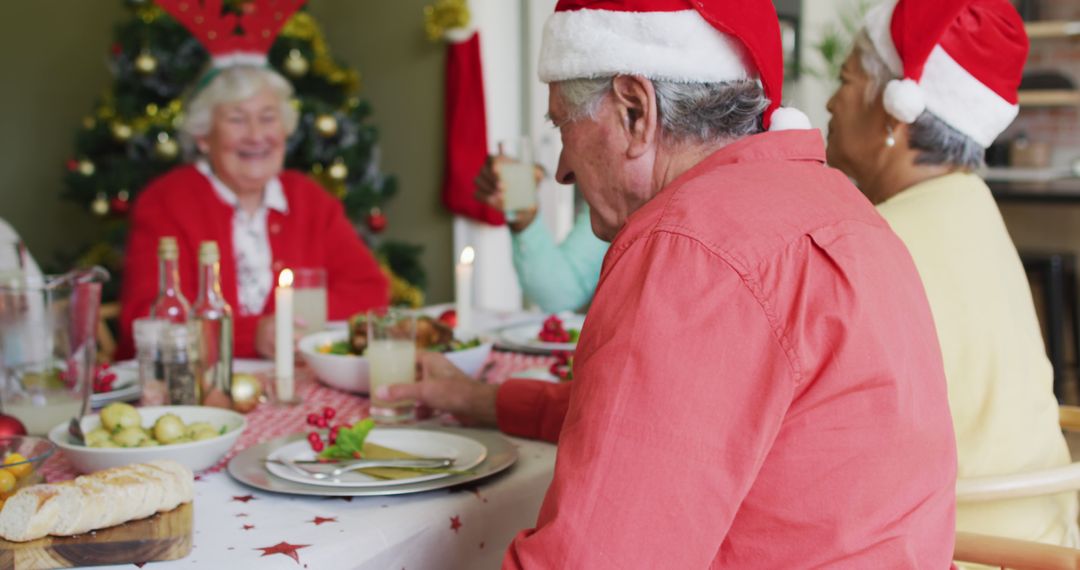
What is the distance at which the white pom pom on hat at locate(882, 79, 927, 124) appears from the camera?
1.59m

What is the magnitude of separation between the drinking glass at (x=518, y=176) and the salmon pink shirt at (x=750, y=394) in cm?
130

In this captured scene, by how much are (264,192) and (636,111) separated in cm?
220

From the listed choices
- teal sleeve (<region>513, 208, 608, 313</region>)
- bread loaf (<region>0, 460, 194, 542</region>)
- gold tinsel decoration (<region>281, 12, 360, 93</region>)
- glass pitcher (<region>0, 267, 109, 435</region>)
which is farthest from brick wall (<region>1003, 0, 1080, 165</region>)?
bread loaf (<region>0, 460, 194, 542</region>)

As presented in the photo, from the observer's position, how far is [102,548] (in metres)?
0.97

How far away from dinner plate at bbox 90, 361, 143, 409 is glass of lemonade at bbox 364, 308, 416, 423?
39 centimetres

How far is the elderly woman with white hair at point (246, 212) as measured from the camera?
2859 millimetres

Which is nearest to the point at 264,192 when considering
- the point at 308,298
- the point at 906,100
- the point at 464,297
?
the point at 308,298

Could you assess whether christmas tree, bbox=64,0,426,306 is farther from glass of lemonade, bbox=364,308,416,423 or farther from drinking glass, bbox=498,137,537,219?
glass of lemonade, bbox=364,308,416,423

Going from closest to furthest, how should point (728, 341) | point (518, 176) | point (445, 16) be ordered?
point (728, 341), point (518, 176), point (445, 16)

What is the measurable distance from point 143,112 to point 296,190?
1472 mm

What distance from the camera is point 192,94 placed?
3053 mm

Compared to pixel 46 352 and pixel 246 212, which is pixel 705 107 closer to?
pixel 46 352

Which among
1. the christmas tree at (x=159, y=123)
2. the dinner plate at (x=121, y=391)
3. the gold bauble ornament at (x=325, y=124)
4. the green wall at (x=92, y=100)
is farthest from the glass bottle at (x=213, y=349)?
the green wall at (x=92, y=100)

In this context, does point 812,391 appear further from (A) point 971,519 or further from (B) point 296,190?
(B) point 296,190
